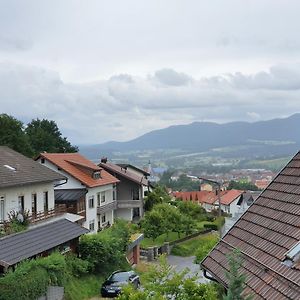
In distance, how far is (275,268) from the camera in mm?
9312

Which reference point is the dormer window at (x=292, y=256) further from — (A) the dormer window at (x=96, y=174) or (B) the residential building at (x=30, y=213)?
(A) the dormer window at (x=96, y=174)

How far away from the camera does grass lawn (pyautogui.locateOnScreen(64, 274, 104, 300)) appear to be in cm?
2706

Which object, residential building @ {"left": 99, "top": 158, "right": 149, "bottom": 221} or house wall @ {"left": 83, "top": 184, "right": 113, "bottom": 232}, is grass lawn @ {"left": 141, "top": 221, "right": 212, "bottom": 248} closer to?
residential building @ {"left": 99, "top": 158, "right": 149, "bottom": 221}

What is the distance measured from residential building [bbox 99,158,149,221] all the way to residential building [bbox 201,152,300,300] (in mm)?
47486

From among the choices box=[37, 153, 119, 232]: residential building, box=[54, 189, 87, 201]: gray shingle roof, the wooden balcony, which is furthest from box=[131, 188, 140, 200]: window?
the wooden balcony

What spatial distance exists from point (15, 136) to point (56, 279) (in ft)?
126

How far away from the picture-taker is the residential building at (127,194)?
6041 cm

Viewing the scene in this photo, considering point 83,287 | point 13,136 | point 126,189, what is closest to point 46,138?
point 13,136

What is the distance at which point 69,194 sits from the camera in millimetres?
44531

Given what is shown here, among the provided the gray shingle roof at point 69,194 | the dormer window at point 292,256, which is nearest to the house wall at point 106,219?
the gray shingle roof at point 69,194

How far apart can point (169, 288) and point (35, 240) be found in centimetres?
1618

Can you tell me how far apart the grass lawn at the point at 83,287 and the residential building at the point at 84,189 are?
12.8 meters

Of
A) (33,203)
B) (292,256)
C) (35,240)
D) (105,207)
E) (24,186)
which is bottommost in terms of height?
(105,207)

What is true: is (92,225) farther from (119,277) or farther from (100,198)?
(119,277)
